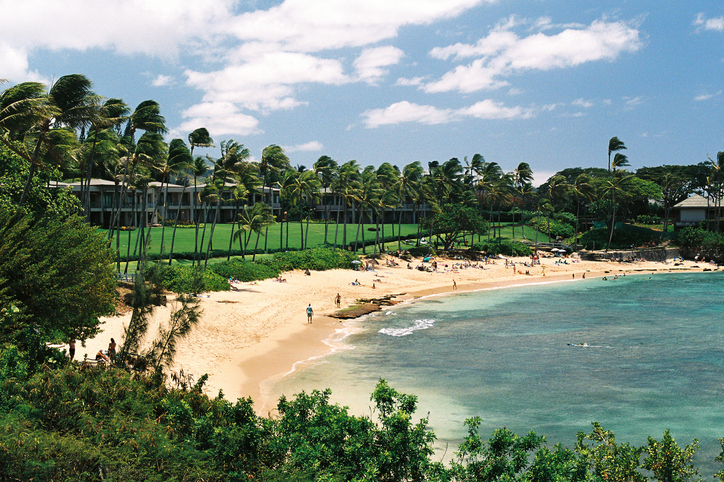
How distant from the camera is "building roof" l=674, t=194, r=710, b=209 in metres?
92.8

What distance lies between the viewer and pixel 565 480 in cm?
1069

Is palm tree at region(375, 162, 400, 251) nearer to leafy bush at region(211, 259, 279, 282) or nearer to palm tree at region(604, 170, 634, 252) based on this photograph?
leafy bush at region(211, 259, 279, 282)

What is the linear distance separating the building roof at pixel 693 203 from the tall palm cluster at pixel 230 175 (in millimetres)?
1781

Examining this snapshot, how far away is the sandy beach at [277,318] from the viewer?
83.0 ft

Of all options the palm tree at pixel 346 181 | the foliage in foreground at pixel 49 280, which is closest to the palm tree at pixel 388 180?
the palm tree at pixel 346 181

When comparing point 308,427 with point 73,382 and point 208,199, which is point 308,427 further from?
point 208,199

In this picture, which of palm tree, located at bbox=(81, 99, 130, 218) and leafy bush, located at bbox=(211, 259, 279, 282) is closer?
palm tree, located at bbox=(81, 99, 130, 218)

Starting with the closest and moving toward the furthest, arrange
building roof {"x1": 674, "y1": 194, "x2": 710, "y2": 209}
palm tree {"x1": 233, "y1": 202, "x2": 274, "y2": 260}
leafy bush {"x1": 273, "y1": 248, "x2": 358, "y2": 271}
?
palm tree {"x1": 233, "y1": 202, "x2": 274, "y2": 260}, leafy bush {"x1": 273, "y1": 248, "x2": 358, "y2": 271}, building roof {"x1": 674, "y1": 194, "x2": 710, "y2": 209}

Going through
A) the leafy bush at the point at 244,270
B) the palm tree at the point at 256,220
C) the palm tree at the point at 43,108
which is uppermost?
the palm tree at the point at 43,108

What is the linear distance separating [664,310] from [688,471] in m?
41.9

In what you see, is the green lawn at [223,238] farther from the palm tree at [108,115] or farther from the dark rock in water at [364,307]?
the palm tree at [108,115]

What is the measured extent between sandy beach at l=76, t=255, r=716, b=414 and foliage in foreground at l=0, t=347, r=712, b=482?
548 cm

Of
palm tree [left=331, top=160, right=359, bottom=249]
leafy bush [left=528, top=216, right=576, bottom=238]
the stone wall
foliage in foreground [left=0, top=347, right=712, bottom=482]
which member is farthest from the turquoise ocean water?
leafy bush [left=528, top=216, right=576, bottom=238]

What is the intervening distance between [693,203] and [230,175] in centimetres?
8264
